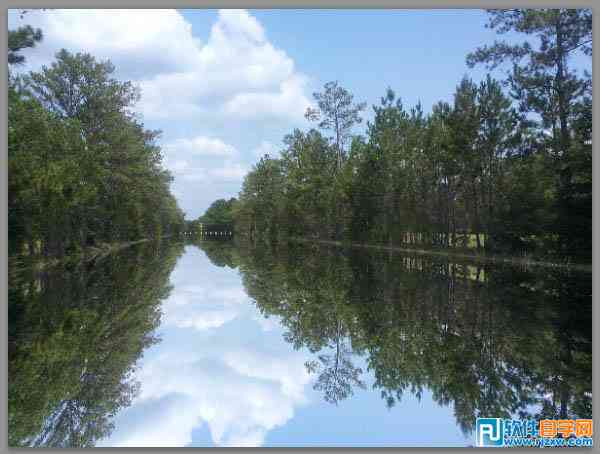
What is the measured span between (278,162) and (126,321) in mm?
76255

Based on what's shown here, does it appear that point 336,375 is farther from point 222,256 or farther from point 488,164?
point 222,256

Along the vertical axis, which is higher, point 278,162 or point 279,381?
point 278,162

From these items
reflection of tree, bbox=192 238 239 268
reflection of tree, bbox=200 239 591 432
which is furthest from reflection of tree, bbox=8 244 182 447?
reflection of tree, bbox=192 238 239 268

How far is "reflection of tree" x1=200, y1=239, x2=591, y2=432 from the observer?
705 centimetres

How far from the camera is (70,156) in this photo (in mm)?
27578

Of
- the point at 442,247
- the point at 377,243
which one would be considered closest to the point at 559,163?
the point at 442,247

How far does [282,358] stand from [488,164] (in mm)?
27426

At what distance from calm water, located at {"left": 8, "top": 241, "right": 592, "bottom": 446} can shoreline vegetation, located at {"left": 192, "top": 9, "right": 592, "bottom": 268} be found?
25.6 ft

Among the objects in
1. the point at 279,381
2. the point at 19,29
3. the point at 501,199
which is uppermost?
the point at 19,29

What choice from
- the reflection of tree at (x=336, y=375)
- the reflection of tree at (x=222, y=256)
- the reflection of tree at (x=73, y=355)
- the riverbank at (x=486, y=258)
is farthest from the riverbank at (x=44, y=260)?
the riverbank at (x=486, y=258)

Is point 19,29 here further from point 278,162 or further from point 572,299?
point 278,162

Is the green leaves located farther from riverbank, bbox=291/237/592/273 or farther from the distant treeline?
riverbank, bbox=291/237/592/273

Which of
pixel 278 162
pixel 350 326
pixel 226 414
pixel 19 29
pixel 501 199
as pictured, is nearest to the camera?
pixel 226 414

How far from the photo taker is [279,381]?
8.09 metres
